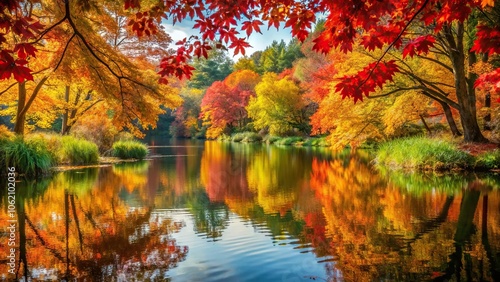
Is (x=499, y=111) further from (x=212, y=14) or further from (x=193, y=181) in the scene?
(x=212, y=14)

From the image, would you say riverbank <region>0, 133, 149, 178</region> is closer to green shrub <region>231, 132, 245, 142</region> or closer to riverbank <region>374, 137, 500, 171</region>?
riverbank <region>374, 137, 500, 171</region>

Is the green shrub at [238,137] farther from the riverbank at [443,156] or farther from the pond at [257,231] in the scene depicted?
the pond at [257,231]

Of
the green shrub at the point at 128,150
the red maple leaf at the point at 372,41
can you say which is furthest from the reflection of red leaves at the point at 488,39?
the green shrub at the point at 128,150

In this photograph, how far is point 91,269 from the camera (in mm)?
3922

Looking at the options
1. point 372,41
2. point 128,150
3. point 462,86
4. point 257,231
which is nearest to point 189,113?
point 128,150

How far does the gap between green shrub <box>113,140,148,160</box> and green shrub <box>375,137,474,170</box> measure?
39.8 ft

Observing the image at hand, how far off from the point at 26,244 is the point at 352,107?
13489 millimetres

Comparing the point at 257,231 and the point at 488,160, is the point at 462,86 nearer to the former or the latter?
the point at 488,160

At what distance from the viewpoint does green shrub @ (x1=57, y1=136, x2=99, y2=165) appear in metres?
13.9

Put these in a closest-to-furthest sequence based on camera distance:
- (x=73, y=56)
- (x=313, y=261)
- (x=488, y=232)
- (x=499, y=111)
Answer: (x=313, y=261), (x=488, y=232), (x=73, y=56), (x=499, y=111)

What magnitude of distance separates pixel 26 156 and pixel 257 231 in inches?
323

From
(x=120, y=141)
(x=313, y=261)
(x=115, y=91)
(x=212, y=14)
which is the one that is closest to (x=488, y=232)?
(x=313, y=261)

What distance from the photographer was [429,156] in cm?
1251

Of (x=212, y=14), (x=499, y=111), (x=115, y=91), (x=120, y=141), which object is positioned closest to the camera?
(x=212, y=14)
